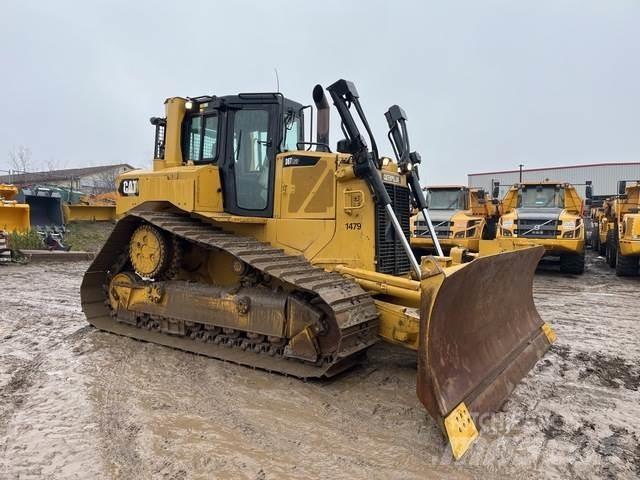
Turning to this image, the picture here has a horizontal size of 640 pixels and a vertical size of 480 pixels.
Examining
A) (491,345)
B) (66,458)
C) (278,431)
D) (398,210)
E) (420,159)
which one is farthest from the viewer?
(420,159)

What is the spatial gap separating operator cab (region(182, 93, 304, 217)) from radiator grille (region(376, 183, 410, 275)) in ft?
4.17

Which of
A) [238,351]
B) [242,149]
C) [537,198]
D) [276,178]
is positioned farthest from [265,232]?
[537,198]

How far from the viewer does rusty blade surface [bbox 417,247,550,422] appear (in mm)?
3420

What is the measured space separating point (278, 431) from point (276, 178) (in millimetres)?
2853

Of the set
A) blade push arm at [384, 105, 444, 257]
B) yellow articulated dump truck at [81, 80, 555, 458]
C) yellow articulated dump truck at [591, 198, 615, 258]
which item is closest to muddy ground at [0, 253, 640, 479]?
yellow articulated dump truck at [81, 80, 555, 458]

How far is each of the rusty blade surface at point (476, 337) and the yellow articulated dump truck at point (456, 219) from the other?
21.9 ft

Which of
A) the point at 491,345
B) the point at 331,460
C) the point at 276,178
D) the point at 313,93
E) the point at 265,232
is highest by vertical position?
the point at 313,93

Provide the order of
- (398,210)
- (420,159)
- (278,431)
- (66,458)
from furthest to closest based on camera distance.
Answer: (420,159) → (398,210) → (278,431) → (66,458)

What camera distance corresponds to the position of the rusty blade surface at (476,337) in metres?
3.42

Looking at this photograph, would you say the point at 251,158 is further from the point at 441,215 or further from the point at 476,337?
the point at 441,215

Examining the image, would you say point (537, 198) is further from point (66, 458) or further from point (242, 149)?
point (66, 458)

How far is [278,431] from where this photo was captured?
11.6 ft

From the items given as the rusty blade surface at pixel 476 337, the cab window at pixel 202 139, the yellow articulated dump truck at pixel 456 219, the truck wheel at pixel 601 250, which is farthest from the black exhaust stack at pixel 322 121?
the truck wheel at pixel 601 250

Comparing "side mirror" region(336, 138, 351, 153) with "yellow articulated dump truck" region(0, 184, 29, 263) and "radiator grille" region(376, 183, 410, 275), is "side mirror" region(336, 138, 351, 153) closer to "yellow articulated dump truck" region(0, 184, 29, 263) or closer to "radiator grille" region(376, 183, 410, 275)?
"radiator grille" region(376, 183, 410, 275)
